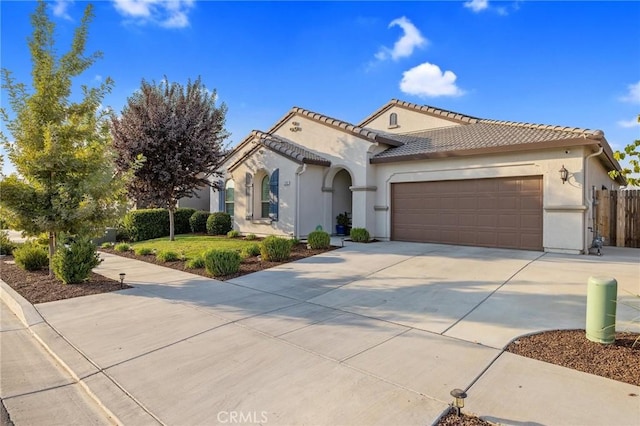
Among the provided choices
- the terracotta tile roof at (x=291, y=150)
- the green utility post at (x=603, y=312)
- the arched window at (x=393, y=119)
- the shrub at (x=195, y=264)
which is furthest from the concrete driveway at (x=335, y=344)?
the arched window at (x=393, y=119)

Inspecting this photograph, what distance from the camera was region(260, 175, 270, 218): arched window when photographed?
16266 millimetres

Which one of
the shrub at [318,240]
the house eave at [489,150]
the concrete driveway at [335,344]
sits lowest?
the concrete driveway at [335,344]

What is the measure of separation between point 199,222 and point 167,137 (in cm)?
582

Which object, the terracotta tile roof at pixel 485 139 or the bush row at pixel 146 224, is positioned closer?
the terracotta tile roof at pixel 485 139

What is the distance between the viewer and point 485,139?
504 inches

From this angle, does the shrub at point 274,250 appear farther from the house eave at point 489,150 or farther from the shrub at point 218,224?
the shrub at point 218,224

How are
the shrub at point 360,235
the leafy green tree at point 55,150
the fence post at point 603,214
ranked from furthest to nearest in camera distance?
the shrub at point 360,235, the fence post at point 603,214, the leafy green tree at point 55,150

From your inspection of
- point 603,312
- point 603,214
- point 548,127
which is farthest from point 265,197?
point 603,312

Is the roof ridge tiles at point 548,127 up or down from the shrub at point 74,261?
up

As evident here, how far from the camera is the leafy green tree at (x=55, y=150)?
7.50 metres

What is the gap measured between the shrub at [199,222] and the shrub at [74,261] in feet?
35.8

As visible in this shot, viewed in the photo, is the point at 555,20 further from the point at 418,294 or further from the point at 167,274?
the point at 167,274

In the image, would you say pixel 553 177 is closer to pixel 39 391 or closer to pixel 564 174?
pixel 564 174

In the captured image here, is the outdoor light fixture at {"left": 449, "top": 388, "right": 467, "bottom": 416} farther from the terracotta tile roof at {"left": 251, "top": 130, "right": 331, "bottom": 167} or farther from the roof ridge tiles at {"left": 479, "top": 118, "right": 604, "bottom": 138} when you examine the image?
the terracotta tile roof at {"left": 251, "top": 130, "right": 331, "bottom": 167}
